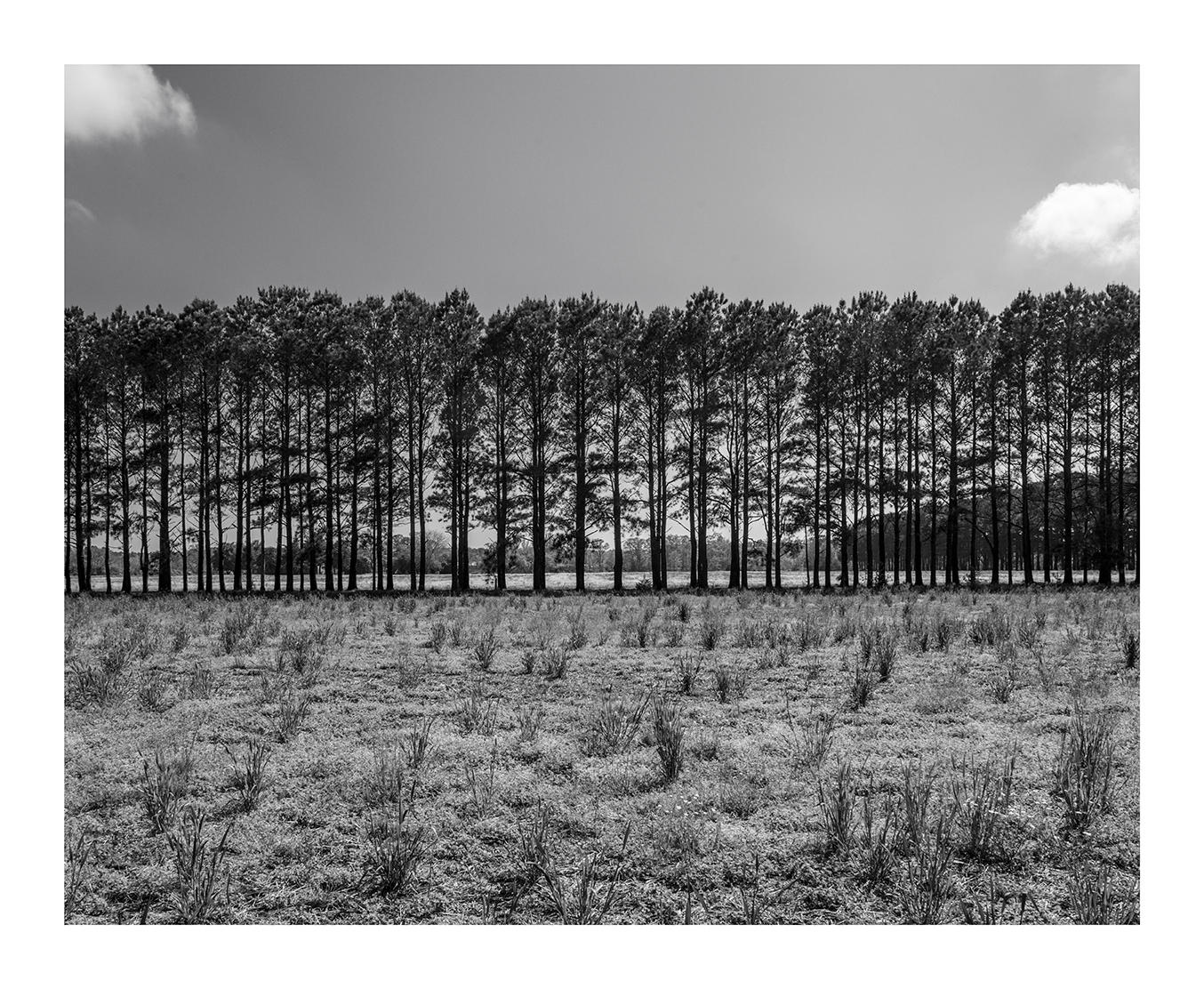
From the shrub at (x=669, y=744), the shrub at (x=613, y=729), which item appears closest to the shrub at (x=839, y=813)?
the shrub at (x=669, y=744)

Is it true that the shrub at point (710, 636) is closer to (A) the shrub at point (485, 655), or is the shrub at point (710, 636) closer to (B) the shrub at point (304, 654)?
(A) the shrub at point (485, 655)

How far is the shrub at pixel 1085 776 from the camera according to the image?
12.4 ft

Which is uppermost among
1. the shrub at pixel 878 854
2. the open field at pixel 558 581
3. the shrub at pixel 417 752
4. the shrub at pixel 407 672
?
the shrub at pixel 878 854

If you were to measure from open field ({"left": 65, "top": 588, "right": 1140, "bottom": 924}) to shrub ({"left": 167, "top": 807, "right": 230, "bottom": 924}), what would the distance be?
0.02 metres

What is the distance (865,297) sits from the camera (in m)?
30.8

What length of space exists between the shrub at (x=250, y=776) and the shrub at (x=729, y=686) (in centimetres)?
407

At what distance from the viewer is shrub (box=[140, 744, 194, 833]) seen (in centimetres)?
373

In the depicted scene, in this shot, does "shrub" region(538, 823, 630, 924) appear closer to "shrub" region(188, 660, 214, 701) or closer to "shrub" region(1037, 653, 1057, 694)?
"shrub" region(188, 660, 214, 701)

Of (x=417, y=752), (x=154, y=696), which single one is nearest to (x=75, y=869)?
(x=417, y=752)

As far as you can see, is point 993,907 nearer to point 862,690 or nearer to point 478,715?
point 862,690

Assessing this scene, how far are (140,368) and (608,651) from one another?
27443 millimetres

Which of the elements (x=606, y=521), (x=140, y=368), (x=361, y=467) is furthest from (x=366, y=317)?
(x=606, y=521)

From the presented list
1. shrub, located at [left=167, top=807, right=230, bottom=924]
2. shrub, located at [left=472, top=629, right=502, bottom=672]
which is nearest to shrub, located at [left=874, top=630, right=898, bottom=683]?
shrub, located at [left=472, top=629, right=502, bottom=672]

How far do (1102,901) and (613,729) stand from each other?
3132 millimetres
